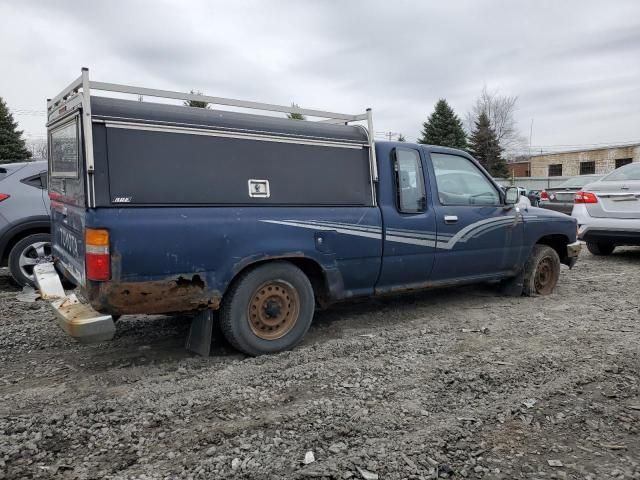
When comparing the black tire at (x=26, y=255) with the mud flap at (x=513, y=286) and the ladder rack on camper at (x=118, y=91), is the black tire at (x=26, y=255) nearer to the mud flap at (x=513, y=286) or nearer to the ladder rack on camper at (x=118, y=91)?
the ladder rack on camper at (x=118, y=91)

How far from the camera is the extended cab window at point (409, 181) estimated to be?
4.76m

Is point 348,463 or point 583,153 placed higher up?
point 583,153

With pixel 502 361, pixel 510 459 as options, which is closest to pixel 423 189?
pixel 502 361

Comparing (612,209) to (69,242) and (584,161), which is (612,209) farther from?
(584,161)

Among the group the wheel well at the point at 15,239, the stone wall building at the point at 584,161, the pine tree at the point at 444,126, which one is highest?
the pine tree at the point at 444,126

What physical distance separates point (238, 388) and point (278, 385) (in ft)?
0.91

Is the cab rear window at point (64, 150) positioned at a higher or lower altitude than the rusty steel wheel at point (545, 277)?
higher

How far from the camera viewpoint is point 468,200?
5340 mm

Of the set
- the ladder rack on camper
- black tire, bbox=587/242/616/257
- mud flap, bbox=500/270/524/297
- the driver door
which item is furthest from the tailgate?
black tire, bbox=587/242/616/257

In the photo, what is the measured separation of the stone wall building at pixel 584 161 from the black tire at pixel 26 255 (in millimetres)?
38815

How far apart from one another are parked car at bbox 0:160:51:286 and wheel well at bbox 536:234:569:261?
6.34 m

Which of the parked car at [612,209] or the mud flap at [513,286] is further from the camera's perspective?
the parked car at [612,209]

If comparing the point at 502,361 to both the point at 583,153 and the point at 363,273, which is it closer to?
the point at 363,273

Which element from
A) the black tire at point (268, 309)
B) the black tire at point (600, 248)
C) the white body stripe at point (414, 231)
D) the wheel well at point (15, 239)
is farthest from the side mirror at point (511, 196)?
the wheel well at point (15, 239)
